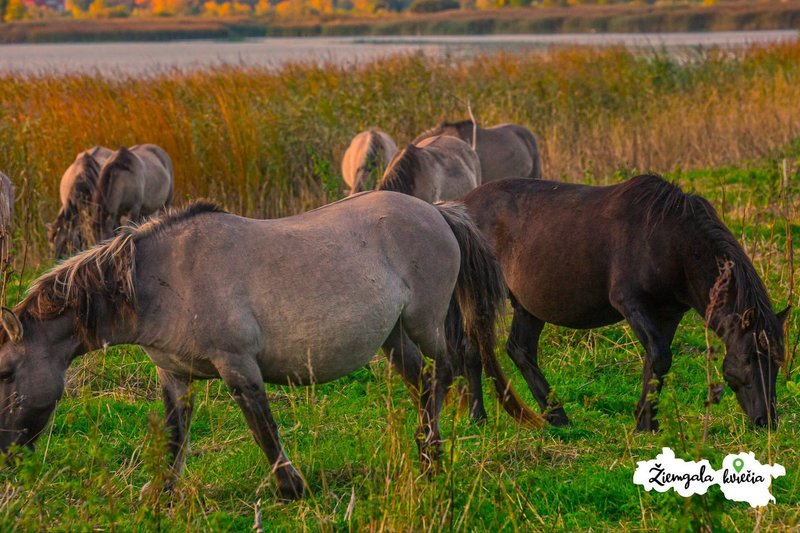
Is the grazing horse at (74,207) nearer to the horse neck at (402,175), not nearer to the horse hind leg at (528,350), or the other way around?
the horse neck at (402,175)

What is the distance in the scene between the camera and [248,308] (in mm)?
4516

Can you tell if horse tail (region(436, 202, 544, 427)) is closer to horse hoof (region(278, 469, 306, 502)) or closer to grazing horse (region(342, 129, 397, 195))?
horse hoof (region(278, 469, 306, 502))

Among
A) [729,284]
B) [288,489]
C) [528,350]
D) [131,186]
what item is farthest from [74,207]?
[729,284]

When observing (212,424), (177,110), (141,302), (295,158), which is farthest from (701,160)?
(141,302)

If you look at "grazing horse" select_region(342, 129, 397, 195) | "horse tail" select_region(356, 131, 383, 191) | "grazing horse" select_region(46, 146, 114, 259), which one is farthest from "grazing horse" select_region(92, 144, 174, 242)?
"horse tail" select_region(356, 131, 383, 191)

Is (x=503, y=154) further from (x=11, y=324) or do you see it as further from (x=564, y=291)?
(x=11, y=324)

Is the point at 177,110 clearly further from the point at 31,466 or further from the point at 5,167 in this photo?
the point at 31,466

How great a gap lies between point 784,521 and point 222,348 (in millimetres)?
2533

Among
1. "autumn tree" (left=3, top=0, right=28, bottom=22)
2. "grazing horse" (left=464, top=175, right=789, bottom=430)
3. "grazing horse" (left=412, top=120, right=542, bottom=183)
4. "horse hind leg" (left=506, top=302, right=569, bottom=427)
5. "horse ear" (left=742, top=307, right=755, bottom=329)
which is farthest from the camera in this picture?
"autumn tree" (left=3, top=0, right=28, bottom=22)

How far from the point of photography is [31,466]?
3480 millimetres

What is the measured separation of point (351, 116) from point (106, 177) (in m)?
4.14

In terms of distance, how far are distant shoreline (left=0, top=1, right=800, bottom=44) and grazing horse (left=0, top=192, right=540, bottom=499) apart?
50.5m

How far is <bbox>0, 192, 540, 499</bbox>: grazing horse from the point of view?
4406 mm

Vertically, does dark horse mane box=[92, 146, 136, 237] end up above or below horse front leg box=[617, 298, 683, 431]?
below
